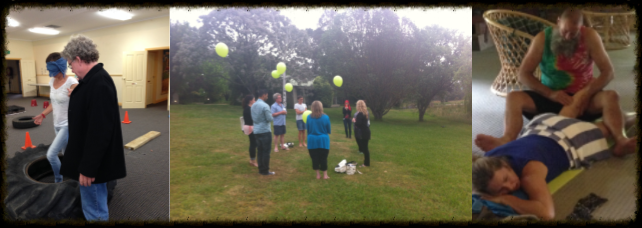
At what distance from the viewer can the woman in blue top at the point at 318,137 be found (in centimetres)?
186

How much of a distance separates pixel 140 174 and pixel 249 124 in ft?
7.54

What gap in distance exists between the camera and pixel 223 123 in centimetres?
194

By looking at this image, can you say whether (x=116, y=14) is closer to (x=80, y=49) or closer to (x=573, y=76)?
(x=80, y=49)

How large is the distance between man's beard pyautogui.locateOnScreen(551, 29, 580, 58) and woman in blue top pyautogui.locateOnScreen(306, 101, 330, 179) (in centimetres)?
125

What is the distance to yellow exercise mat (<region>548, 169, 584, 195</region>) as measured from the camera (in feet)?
5.14

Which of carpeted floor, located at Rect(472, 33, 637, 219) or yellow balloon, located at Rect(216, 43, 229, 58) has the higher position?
yellow balloon, located at Rect(216, 43, 229, 58)

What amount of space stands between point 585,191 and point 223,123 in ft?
6.67

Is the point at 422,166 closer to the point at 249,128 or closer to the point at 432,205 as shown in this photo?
the point at 432,205

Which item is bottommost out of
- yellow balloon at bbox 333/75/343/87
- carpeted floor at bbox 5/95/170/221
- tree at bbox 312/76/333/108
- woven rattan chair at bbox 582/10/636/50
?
carpeted floor at bbox 5/95/170/221

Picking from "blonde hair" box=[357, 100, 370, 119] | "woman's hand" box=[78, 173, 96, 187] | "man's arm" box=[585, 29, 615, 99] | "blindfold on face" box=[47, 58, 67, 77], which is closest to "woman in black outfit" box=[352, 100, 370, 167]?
"blonde hair" box=[357, 100, 370, 119]

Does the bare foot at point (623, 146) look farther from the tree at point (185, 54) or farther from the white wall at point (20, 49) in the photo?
the white wall at point (20, 49)

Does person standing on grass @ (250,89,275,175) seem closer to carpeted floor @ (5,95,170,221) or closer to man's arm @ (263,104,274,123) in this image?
man's arm @ (263,104,274,123)

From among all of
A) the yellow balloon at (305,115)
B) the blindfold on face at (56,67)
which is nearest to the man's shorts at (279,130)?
the yellow balloon at (305,115)

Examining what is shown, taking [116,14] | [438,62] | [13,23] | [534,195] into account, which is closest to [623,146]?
[534,195]
